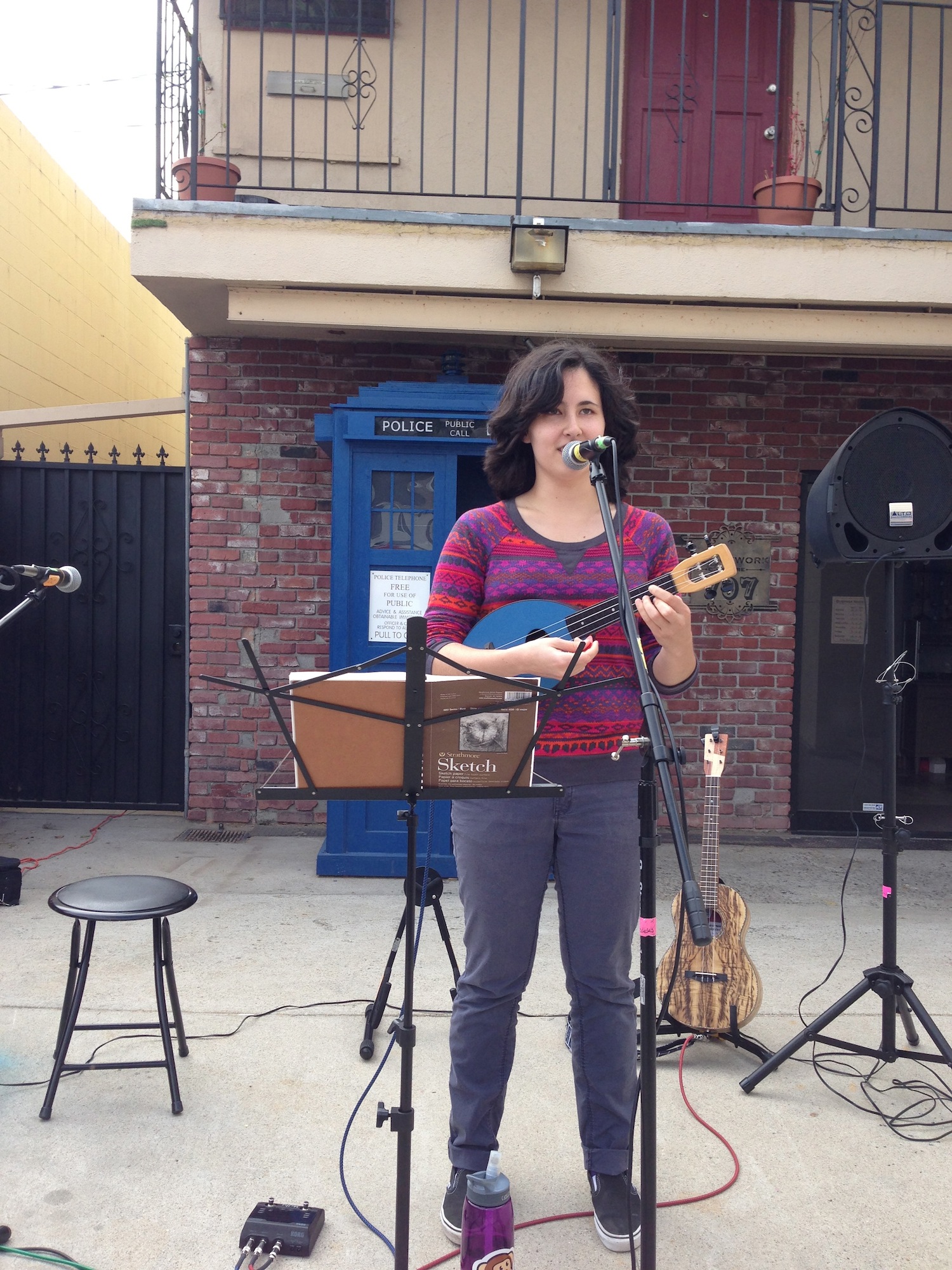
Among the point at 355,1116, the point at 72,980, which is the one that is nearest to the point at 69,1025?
the point at 72,980

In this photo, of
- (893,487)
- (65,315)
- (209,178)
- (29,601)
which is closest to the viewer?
(893,487)

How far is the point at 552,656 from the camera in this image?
1.93 meters

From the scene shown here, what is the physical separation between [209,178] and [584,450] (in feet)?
13.6

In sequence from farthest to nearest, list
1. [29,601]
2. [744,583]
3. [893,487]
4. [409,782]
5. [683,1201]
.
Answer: [744,583]
[29,601]
[893,487]
[683,1201]
[409,782]

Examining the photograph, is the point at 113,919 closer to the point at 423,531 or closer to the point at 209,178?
the point at 423,531

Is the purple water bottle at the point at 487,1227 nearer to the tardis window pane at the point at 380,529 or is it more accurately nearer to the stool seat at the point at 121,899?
the stool seat at the point at 121,899

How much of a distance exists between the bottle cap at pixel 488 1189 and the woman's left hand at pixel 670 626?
3.76ft

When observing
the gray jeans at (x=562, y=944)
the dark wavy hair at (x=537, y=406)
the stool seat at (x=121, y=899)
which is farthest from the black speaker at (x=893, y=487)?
the stool seat at (x=121, y=899)

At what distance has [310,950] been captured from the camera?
410 centimetres

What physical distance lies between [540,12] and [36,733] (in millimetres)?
5389

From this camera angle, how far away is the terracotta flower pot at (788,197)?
5.27 m

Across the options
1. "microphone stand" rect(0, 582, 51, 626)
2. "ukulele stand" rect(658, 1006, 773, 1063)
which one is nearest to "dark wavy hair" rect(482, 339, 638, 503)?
"ukulele stand" rect(658, 1006, 773, 1063)

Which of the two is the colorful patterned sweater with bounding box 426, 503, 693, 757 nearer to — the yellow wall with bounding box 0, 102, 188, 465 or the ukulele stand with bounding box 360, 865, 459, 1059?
the ukulele stand with bounding box 360, 865, 459, 1059

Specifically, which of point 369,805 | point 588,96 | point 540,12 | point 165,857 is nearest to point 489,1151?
point 369,805
